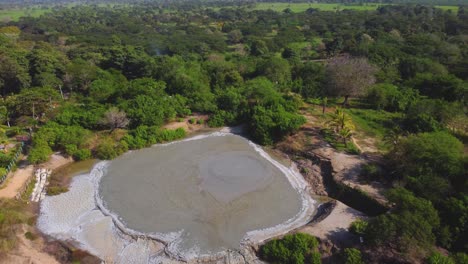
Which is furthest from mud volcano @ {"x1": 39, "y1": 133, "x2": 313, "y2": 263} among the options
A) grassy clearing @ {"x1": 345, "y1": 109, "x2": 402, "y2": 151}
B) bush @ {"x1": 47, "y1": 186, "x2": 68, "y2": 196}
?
grassy clearing @ {"x1": 345, "y1": 109, "x2": 402, "y2": 151}

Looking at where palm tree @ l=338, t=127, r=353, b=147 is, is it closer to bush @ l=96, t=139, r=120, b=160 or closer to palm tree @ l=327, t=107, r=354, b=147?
palm tree @ l=327, t=107, r=354, b=147

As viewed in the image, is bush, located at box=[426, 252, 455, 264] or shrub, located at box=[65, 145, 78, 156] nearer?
bush, located at box=[426, 252, 455, 264]

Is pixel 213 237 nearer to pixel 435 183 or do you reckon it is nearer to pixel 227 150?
pixel 227 150

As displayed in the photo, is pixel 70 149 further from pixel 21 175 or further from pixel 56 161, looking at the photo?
pixel 21 175

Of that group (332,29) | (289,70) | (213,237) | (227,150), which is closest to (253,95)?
(227,150)

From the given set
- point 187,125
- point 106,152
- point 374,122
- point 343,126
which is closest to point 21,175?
point 106,152
